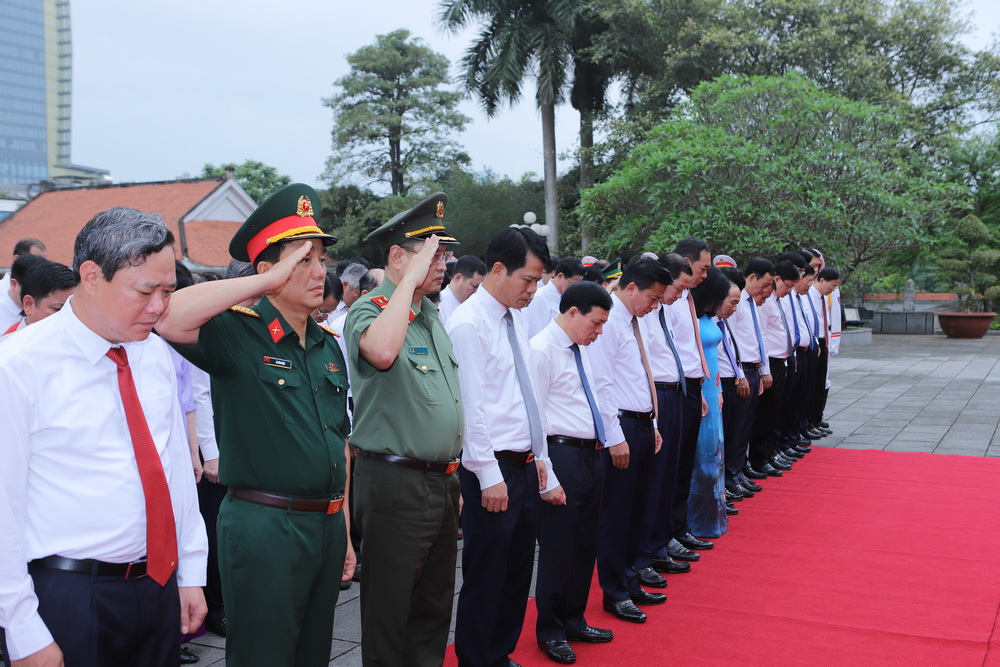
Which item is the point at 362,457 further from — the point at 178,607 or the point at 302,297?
the point at 178,607

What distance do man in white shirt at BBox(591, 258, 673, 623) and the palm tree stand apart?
62.4 ft

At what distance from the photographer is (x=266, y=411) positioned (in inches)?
89.0

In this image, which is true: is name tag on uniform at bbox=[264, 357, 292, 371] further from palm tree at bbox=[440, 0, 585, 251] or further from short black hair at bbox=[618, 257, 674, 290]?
palm tree at bbox=[440, 0, 585, 251]

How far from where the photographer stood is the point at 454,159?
30734 millimetres

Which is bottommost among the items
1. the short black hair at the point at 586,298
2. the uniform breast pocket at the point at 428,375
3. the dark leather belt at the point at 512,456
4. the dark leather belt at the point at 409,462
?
the dark leather belt at the point at 512,456

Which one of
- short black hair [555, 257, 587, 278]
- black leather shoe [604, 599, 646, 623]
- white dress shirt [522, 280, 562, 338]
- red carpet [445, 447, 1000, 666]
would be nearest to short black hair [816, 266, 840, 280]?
red carpet [445, 447, 1000, 666]

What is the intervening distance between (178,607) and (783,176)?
14.1 meters

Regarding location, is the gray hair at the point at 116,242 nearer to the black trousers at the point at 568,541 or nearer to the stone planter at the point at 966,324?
the black trousers at the point at 568,541

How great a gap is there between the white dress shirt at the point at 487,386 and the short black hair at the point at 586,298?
38 centimetres

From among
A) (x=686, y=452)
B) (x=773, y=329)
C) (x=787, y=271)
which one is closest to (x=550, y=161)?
(x=787, y=271)

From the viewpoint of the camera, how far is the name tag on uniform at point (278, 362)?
2.29 m

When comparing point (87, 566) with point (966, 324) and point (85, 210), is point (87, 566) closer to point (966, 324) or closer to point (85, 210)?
point (966, 324)

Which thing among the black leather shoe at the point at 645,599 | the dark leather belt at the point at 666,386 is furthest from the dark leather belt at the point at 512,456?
the dark leather belt at the point at 666,386

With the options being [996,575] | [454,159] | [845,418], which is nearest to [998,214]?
[454,159]
